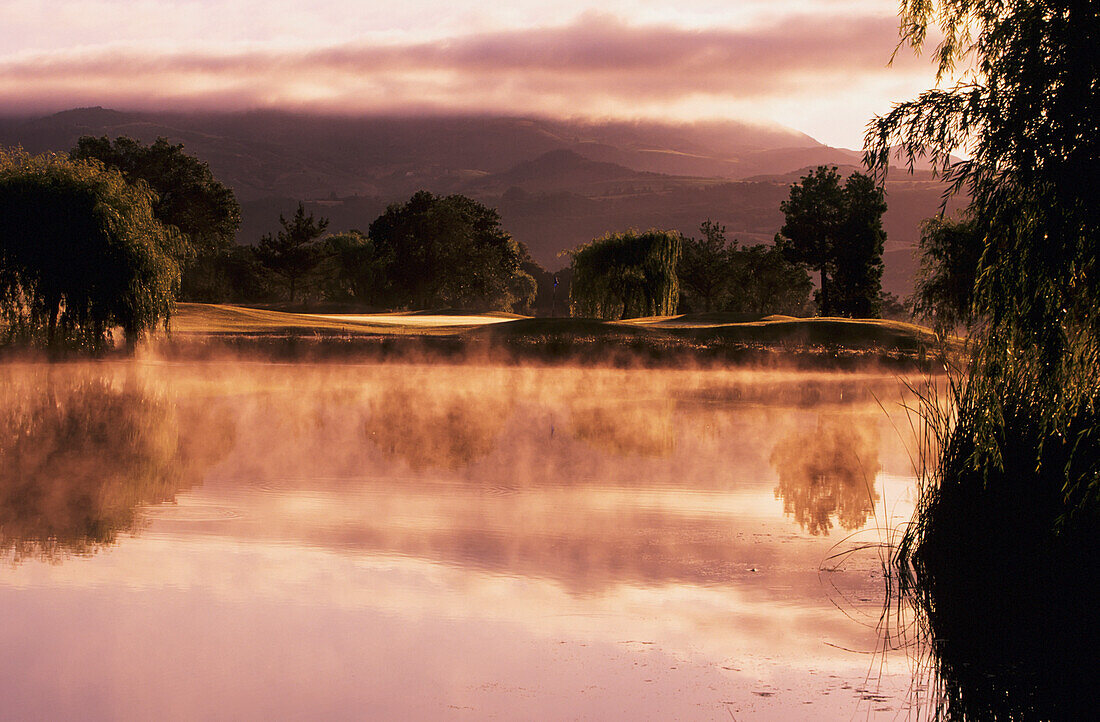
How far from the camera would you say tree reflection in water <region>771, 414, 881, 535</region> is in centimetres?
1290

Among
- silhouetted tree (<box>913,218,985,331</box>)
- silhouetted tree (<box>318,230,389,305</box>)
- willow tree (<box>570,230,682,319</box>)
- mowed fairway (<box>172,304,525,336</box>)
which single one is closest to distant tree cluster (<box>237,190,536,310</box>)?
silhouetted tree (<box>318,230,389,305</box>)

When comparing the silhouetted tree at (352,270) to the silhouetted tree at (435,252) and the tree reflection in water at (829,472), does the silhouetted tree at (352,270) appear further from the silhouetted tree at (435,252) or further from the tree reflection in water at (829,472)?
the tree reflection in water at (829,472)

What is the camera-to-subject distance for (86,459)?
1551 cm

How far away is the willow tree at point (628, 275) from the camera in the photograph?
6156 cm

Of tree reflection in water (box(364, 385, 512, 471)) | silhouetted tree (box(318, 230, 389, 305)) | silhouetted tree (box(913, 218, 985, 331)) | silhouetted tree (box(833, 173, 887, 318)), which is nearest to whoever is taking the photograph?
tree reflection in water (box(364, 385, 512, 471))

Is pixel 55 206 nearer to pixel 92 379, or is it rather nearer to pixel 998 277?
pixel 92 379

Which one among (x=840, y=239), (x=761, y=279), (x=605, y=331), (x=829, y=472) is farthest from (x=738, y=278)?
(x=829, y=472)

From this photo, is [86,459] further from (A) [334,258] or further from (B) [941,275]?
(A) [334,258]

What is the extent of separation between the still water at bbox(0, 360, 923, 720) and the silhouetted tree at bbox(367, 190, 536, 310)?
8217 centimetres

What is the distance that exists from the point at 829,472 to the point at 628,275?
46.2 m

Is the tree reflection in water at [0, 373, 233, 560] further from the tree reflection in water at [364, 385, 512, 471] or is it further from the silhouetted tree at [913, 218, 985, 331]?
the silhouetted tree at [913, 218, 985, 331]

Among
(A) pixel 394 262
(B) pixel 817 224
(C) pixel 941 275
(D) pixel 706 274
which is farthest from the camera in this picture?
(A) pixel 394 262

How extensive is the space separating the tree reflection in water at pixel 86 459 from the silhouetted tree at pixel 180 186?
222 ft

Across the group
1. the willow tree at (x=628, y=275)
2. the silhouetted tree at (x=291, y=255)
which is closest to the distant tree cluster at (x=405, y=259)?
the silhouetted tree at (x=291, y=255)
